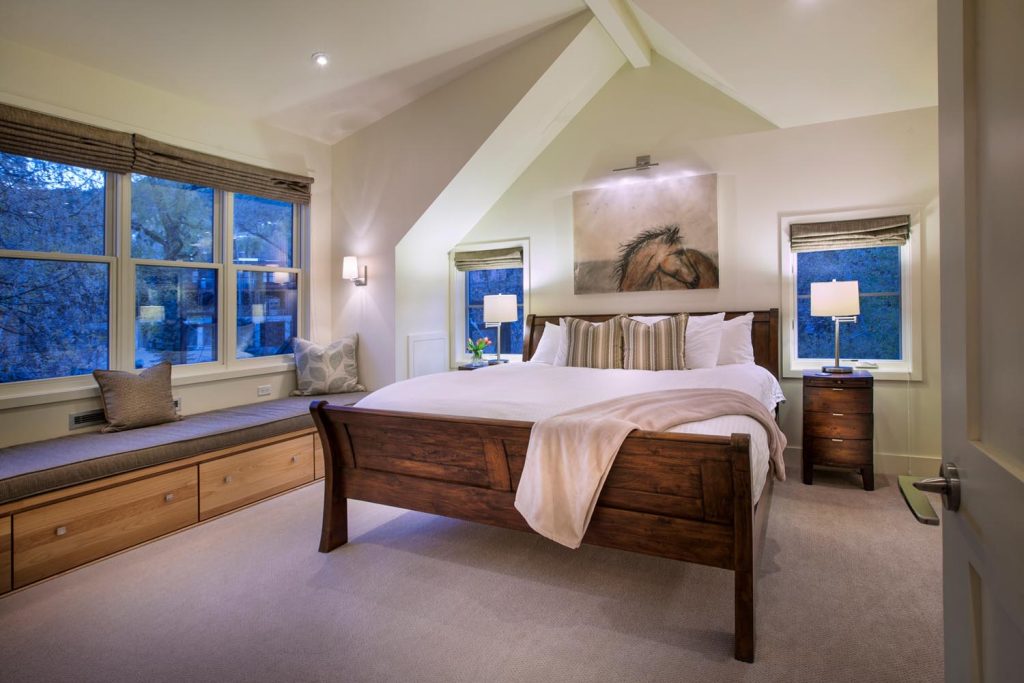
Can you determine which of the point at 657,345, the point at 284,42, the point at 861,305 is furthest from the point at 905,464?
the point at 284,42

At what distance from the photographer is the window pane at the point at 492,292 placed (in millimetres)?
5410

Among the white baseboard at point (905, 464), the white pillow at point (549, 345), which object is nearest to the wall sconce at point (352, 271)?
the white pillow at point (549, 345)

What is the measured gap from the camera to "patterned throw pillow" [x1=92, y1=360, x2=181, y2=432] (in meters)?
3.34

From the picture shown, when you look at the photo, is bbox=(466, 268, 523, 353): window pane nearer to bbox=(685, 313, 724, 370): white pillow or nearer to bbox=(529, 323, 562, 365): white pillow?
bbox=(529, 323, 562, 365): white pillow

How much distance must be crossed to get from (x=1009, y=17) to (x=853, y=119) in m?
4.03

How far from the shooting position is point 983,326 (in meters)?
0.67

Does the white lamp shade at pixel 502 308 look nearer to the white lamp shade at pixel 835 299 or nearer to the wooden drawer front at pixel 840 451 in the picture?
the white lamp shade at pixel 835 299

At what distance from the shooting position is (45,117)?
3.17 m

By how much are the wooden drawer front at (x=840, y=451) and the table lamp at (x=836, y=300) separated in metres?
0.47

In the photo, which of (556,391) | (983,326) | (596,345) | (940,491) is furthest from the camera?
(596,345)

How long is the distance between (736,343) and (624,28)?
95.4 inches

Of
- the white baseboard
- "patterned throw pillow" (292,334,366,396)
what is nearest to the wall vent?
"patterned throw pillow" (292,334,366,396)

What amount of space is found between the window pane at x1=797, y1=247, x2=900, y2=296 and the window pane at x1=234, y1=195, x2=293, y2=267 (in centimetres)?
422

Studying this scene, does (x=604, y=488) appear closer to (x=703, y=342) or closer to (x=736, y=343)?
(x=703, y=342)
